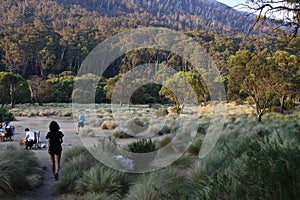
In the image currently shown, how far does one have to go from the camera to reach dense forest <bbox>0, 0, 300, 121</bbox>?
789 inches

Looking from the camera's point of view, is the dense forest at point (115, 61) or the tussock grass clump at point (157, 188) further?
the dense forest at point (115, 61)

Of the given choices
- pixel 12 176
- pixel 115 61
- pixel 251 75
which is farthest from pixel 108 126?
pixel 115 61

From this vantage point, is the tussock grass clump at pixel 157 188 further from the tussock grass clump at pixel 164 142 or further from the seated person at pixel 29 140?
the seated person at pixel 29 140

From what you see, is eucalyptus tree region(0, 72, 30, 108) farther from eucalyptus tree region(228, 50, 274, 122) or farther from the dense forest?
eucalyptus tree region(228, 50, 274, 122)

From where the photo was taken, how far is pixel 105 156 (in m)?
8.35

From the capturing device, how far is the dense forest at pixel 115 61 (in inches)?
789

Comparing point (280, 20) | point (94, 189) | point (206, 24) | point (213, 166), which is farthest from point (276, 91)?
point (206, 24)

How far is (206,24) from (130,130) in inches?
5879

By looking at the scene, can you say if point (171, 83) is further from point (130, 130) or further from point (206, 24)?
point (206, 24)

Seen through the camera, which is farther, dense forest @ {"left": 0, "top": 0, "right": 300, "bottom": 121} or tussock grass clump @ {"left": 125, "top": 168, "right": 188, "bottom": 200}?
dense forest @ {"left": 0, "top": 0, "right": 300, "bottom": 121}

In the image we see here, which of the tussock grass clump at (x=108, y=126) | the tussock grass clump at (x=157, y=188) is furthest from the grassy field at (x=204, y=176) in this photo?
the tussock grass clump at (x=108, y=126)

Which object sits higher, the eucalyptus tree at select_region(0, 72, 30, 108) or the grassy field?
the grassy field

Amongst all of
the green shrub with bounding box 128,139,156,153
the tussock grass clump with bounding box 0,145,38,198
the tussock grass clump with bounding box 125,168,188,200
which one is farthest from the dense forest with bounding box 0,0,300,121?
the tussock grass clump with bounding box 0,145,38,198

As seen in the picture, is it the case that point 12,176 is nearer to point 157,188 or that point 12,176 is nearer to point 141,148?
point 157,188
